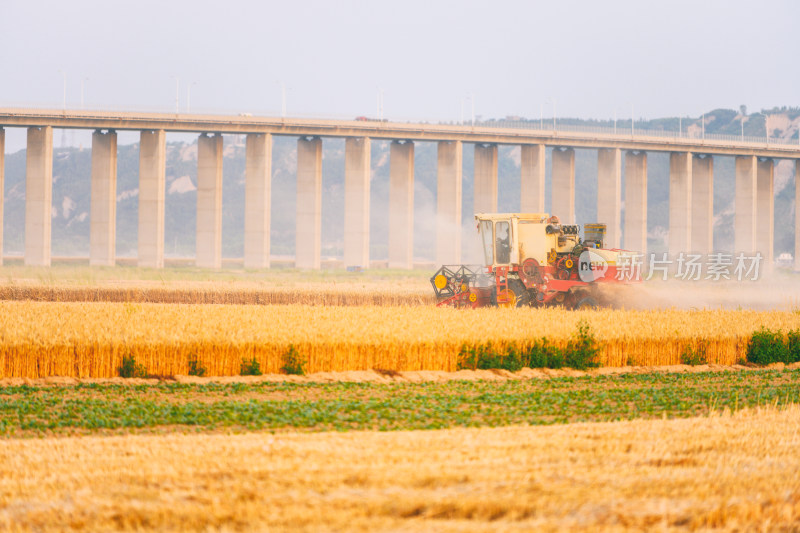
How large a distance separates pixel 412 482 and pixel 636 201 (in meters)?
97.2

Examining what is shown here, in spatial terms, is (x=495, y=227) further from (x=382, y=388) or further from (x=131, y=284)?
(x=131, y=284)

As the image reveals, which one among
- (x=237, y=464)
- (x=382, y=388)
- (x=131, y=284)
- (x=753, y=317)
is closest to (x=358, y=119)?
(x=131, y=284)

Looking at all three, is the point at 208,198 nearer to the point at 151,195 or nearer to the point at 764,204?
the point at 151,195

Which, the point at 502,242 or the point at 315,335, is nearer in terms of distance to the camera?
the point at 315,335

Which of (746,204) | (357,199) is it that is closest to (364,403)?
(357,199)

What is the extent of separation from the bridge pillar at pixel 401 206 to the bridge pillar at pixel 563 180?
17.3 meters

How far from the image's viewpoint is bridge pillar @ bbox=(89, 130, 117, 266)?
8431cm

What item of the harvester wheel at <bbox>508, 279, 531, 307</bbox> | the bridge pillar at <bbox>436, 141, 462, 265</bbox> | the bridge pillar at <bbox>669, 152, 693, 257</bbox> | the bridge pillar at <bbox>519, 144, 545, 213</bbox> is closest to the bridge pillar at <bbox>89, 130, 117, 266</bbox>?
the bridge pillar at <bbox>436, 141, 462, 265</bbox>

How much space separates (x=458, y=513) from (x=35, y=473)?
15.9ft

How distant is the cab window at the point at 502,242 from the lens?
3158 centimetres

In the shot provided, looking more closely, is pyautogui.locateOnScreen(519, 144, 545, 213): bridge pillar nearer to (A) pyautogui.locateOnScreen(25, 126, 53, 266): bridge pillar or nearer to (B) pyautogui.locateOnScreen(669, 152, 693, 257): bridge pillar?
(B) pyautogui.locateOnScreen(669, 152, 693, 257): bridge pillar

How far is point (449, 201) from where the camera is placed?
302 ft

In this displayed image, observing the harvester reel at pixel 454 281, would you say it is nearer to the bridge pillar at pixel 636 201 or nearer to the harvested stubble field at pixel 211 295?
the harvested stubble field at pixel 211 295

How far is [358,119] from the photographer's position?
90625 mm
